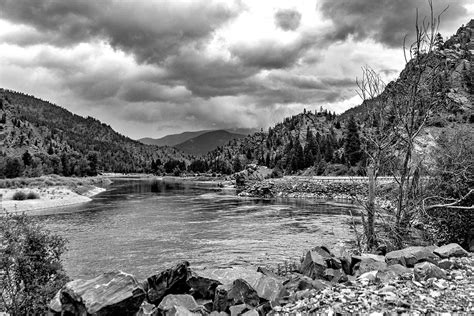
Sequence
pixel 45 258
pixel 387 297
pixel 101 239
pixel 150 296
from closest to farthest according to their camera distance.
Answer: pixel 387 297, pixel 150 296, pixel 45 258, pixel 101 239

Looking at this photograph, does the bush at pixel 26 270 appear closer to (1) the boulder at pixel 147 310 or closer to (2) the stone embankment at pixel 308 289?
(2) the stone embankment at pixel 308 289

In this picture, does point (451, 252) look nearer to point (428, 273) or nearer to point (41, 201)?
point (428, 273)

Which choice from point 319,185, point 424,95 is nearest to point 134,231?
point 424,95

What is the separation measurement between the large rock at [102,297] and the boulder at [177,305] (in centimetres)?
107

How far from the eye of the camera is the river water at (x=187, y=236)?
21578 millimetres

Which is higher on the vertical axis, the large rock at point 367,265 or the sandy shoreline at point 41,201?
the large rock at point 367,265

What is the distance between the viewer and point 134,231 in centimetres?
3219

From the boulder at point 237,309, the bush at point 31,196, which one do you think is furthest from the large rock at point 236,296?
the bush at point 31,196

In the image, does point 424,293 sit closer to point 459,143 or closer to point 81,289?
point 81,289

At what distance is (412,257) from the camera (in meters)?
12.1

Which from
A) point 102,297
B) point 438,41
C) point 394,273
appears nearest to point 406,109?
point 438,41

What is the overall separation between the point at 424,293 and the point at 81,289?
1056cm

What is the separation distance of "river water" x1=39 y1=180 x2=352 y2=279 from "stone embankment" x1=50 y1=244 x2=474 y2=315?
22.1 ft

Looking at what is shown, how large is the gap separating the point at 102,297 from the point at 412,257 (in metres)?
10.7
